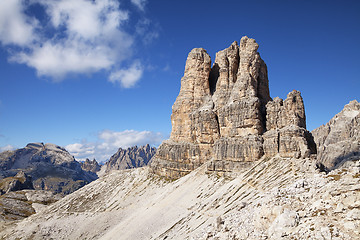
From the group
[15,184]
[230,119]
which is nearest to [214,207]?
[230,119]

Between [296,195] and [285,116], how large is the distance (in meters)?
50.0

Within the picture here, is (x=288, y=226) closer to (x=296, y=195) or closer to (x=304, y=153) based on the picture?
(x=296, y=195)

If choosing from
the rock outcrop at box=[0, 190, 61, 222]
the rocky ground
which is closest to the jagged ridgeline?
the rocky ground

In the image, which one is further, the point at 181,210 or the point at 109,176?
the point at 109,176


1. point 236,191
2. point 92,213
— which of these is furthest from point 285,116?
point 92,213

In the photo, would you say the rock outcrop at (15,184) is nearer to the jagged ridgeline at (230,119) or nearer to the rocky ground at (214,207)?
the rocky ground at (214,207)

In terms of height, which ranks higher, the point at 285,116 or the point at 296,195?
the point at 285,116

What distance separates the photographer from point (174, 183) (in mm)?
91688

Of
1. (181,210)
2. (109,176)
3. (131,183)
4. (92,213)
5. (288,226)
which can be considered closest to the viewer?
(288,226)

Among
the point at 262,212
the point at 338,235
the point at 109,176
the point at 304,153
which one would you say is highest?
the point at 109,176

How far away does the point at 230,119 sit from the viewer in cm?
8738

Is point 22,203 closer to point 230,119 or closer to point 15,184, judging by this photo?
point 15,184

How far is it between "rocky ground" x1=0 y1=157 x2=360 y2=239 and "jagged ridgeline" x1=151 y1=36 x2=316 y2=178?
5328 mm

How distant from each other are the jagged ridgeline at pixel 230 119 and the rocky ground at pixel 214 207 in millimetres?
5328
